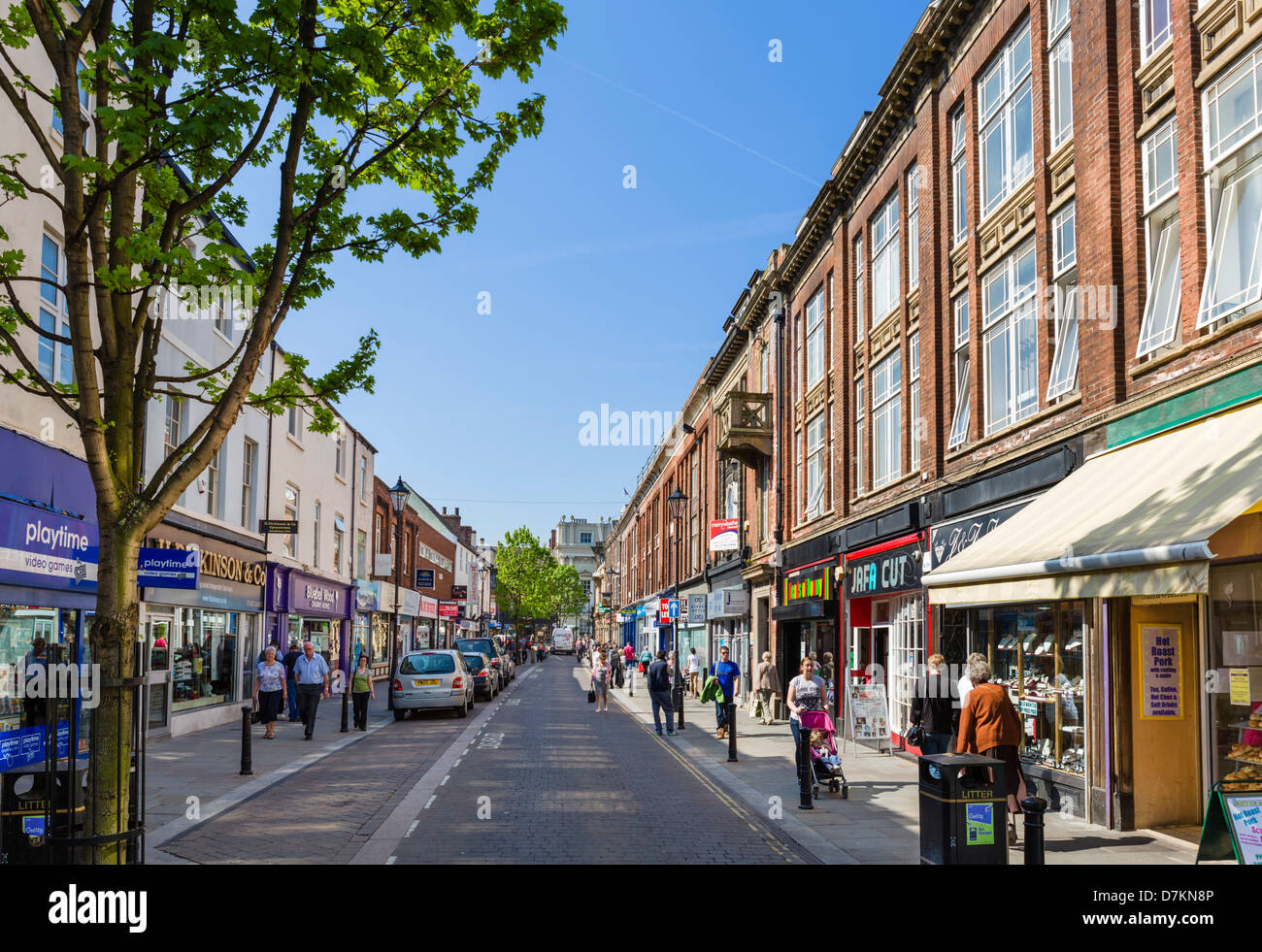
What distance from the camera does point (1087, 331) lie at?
12.1 m

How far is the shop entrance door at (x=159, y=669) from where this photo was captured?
62.6 ft

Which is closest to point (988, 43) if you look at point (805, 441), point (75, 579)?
point (805, 441)

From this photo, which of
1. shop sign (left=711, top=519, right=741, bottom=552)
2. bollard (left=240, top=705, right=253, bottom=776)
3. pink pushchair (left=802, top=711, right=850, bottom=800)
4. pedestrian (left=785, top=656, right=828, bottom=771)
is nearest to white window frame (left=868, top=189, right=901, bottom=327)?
pedestrian (left=785, top=656, right=828, bottom=771)

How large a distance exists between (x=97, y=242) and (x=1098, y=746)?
419 inches

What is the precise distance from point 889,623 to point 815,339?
8708 millimetres

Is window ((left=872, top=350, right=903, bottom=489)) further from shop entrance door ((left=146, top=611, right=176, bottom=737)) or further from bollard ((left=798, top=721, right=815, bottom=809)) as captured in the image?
shop entrance door ((left=146, top=611, right=176, bottom=737))

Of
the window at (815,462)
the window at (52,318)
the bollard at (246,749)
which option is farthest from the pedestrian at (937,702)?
the window at (52,318)

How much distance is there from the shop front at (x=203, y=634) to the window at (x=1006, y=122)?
1403cm

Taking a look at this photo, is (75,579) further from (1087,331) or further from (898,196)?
(898,196)

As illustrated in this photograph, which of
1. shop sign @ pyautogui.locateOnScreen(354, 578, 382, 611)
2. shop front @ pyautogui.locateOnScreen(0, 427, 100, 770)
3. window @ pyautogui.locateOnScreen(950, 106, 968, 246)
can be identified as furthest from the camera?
shop sign @ pyautogui.locateOnScreen(354, 578, 382, 611)

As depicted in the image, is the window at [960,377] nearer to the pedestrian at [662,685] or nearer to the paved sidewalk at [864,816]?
the paved sidewalk at [864,816]

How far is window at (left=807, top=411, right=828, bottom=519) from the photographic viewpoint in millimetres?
24719

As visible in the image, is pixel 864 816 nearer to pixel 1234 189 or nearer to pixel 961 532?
pixel 961 532

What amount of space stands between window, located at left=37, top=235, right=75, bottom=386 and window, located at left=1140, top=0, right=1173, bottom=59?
13906mm
